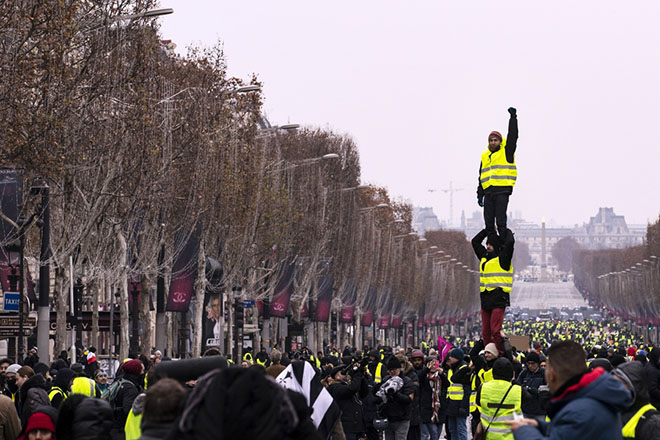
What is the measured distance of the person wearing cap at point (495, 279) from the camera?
63.5 ft

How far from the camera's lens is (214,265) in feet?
149

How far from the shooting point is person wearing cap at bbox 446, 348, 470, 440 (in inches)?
827

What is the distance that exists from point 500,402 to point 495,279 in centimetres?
578

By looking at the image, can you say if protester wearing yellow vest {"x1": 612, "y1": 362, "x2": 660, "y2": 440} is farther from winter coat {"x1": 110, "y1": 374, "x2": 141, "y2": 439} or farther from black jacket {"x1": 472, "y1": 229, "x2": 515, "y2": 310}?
black jacket {"x1": 472, "y1": 229, "x2": 515, "y2": 310}

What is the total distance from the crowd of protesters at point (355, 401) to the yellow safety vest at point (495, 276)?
1025 mm

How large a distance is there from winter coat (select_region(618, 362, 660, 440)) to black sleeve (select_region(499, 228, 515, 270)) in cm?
835

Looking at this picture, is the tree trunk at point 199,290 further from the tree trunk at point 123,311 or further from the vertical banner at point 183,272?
the tree trunk at point 123,311

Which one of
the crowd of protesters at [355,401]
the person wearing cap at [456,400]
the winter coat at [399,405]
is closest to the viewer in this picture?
the crowd of protesters at [355,401]

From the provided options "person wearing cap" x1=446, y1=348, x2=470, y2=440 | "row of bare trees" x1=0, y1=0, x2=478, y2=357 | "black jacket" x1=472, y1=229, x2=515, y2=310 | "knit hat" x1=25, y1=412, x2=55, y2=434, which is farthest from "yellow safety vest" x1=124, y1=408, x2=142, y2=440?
"row of bare trees" x1=0, y1=0, x2=478, y2=357

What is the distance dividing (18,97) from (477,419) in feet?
38.5

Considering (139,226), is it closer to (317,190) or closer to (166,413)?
(317,190)

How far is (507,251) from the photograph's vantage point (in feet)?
Answer: 63.4

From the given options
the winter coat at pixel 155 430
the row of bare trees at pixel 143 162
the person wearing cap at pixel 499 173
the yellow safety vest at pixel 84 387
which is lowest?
the yellow safety vest at pixel 84 387

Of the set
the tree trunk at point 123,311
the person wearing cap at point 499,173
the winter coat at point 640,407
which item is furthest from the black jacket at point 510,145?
the tree trunk at point 123,311
